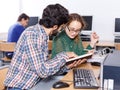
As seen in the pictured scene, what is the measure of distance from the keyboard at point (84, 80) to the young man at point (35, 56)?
16cm

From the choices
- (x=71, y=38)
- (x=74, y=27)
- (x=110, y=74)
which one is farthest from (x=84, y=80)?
(x=71, y=38)

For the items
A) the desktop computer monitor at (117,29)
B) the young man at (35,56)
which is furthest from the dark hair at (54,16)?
the desktop computer monitor at (117,29)

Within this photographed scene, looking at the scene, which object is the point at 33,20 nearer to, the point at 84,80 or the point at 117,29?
the point at 117,29

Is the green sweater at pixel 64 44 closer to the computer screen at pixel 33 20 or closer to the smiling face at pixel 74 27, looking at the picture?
the smiling face at pixel 74 27

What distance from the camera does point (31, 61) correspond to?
1.49m

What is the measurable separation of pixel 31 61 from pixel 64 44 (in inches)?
→ 37.1

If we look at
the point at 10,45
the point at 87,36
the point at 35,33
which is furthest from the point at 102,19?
the point at 35,33

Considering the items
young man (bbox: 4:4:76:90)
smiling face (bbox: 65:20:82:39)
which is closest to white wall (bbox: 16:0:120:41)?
smiling face (bbox: 65:20:82:39)

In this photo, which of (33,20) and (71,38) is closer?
(71,38)

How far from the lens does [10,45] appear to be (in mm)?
4082

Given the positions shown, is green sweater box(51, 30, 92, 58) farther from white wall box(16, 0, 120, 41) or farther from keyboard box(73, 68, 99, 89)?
white wall box(16, 0, 120, 41)

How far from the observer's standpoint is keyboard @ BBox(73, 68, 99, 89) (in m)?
1.49

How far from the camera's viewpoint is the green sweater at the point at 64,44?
7.70 feet

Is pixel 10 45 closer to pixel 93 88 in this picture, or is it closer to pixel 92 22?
pixel 92 22
